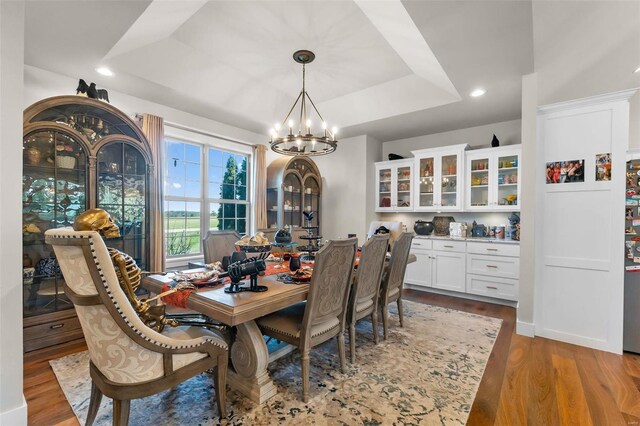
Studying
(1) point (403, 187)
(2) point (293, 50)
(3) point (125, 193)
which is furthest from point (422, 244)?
(3) point (125, 193)

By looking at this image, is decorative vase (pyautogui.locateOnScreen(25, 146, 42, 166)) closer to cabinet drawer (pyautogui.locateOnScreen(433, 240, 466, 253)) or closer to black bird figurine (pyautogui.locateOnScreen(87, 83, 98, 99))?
black bird figurine (pyautogui.locateOnScreen(87, 83, 98, 99))

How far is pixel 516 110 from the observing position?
3.95m

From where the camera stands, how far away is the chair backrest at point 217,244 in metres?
3.02

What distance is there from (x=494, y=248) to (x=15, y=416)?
489cm

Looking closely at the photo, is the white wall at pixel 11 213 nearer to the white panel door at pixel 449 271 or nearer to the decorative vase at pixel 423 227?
the white panel door at pixel 449 271

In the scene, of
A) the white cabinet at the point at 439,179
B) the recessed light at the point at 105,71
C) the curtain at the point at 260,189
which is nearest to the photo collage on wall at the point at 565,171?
the white cabinet at the point at 439,179

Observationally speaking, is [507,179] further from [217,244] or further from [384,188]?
[217,244]

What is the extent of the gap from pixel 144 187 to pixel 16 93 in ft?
5.54

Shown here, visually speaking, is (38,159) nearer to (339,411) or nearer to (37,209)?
(37,209)

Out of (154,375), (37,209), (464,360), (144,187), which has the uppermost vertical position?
(144,187)

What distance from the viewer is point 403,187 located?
5105mm

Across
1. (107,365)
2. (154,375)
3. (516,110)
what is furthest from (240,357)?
(516,110)

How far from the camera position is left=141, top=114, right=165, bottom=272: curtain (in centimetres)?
329

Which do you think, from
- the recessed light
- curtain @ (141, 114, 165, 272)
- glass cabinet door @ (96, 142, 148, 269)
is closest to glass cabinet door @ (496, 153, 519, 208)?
curtain @ (141, 114, 165, 272)
